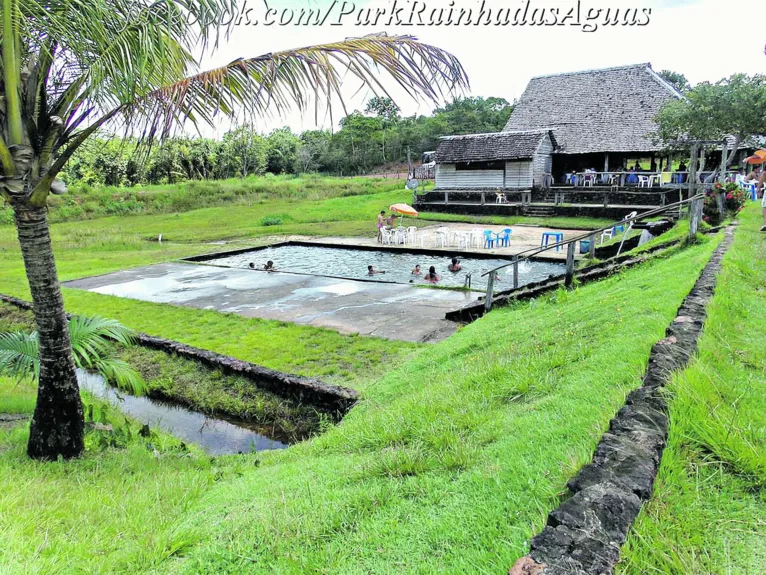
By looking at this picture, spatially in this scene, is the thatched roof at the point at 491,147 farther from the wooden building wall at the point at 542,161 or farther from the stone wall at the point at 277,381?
the stone wall at the point at 277,381

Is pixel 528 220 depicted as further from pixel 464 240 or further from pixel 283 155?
pixel 283 155

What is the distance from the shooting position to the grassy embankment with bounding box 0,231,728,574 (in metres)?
2.22

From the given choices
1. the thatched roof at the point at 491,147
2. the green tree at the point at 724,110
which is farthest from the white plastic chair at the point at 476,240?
the thatched roof at the point at 491,147

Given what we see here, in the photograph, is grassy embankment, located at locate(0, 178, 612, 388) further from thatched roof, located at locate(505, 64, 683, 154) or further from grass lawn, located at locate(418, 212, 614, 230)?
thatched roof, located at locate(505, 64, 683, 154)

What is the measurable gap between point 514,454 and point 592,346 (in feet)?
6.33

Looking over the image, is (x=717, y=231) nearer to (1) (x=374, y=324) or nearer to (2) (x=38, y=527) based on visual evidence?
(1) (x=374, y=324)

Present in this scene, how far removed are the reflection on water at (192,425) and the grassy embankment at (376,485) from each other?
933 millimetres

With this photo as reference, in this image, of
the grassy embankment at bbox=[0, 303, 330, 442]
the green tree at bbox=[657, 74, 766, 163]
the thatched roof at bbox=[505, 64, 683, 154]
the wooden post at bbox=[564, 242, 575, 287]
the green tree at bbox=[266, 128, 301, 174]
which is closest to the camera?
the grassy embankment at bbox=[0, 303, 330, 442]

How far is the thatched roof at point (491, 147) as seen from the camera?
27453mm

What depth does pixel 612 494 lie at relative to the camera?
6.16 feet

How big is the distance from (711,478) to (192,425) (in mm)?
5670

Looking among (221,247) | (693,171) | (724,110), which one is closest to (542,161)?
(693,171)

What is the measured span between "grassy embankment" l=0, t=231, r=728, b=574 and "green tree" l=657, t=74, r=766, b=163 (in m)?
17.4

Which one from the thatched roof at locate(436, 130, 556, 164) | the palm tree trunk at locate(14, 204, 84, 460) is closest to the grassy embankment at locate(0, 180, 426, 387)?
the palm tree trunk at locate(14, 204, 84, 460)
